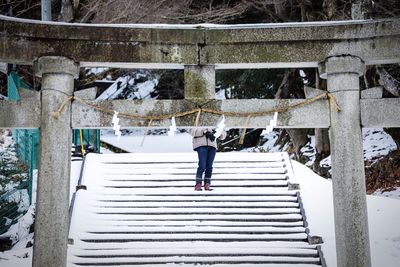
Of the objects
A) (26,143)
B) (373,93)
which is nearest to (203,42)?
(373,93)

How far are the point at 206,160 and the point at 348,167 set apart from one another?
406 centimetres

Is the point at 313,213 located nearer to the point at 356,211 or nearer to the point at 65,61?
the point at 356,211

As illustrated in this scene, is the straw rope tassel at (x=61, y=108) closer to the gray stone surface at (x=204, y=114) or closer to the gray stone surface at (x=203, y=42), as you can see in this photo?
the gray stone surface at (x=204, y=114)

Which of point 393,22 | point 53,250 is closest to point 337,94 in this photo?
point 393,22

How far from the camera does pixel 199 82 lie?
5.25 metres

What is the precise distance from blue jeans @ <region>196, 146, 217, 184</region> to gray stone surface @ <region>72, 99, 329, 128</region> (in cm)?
364

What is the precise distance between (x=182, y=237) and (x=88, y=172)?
3.21 metres

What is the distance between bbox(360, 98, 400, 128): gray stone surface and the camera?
500 cm

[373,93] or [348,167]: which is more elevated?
[373,93]

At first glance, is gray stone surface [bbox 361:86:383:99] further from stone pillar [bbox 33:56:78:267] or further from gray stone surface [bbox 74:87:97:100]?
stone pillar [bbox 33:56:78:267]

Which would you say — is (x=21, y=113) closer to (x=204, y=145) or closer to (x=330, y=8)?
(x=204, y=145)

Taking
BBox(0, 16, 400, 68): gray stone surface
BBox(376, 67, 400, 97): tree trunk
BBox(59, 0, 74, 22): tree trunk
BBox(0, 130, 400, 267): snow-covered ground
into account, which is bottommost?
BBox(0, 130, 400, 267): snow-covered ground

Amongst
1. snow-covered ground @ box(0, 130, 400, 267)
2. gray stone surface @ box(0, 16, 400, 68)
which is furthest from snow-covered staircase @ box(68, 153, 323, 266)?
gray stone surface @ box(0, 16, 400, 68)

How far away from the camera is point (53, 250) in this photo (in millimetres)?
4910
